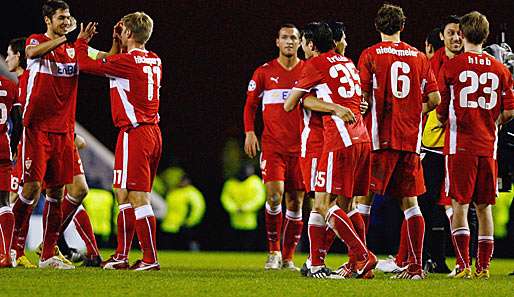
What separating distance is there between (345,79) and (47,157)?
102 inches

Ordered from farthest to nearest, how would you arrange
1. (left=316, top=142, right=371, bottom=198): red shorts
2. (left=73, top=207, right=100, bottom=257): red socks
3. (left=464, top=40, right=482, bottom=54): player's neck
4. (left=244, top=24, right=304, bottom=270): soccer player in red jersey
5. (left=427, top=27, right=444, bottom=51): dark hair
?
(left=244, top=24, right=304, bottom=270): soccer player in red jersey < (left=427, top=27, right=444, bottom=51): dark hair < (left=73, top=207, right=100, bottom=257): red socks < (left=464, top=40, right=482, bottom=54): player's neck < (left=316, top=142, right=371, bottom=198): red shorts

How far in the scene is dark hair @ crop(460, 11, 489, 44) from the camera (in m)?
7.79

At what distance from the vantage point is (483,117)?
7.91m

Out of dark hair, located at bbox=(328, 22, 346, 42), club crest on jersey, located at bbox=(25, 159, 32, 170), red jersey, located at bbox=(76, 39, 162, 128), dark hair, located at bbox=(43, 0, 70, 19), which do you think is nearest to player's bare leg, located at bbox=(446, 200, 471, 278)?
dark hair, located at bbox=(328, 22, 346, 42)

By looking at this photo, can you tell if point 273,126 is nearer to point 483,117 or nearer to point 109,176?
point 483,117

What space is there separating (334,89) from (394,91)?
1.82 ft

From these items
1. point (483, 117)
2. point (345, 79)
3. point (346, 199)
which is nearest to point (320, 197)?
point (346, 199)


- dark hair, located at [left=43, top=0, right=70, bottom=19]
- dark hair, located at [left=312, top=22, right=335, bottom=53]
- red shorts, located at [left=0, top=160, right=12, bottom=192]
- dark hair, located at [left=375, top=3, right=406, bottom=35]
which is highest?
dark hair, located at [left=43, top=0, right=70, bottom=19]

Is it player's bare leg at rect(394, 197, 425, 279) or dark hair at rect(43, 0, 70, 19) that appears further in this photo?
dark hair at rect(43, 0, 70, 19)

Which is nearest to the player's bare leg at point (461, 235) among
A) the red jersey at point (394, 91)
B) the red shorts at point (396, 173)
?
the red shorts at point (396, 173)

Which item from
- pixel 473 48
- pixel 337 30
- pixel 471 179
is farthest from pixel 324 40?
pixel 471 179

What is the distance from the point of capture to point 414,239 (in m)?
7.52

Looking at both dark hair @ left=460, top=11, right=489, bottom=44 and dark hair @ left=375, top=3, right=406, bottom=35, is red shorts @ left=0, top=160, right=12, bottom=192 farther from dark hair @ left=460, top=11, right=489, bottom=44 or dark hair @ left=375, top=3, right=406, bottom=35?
dark hair @ left=460, top=11, right=489, bottom=44

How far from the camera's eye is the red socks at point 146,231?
26.8ft
